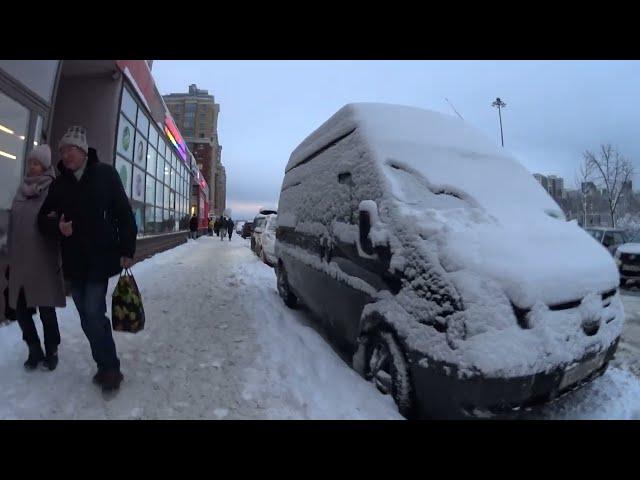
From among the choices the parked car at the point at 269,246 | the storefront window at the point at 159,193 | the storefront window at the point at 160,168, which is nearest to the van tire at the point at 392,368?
the parked car at the point at 269,246

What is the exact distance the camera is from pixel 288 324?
14.5 feet

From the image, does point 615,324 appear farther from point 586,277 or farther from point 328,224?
point 328,224

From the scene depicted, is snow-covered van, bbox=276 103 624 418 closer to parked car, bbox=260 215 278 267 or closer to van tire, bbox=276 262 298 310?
van tire, bbox=276 262 298 310

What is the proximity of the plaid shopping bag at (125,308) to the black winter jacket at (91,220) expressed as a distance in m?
0.22

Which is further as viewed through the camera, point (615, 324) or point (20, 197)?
point (20, 197)

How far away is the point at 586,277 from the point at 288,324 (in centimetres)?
318

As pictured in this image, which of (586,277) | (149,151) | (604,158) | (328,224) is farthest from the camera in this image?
(604,158)

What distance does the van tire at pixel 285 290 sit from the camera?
5.34 metres

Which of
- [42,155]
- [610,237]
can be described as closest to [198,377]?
[42,155]

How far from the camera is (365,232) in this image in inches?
103
